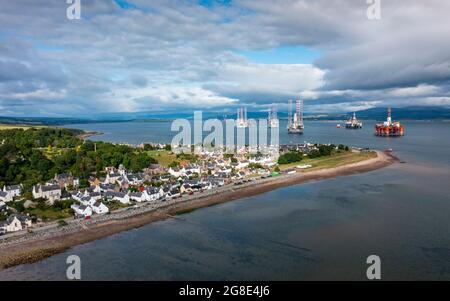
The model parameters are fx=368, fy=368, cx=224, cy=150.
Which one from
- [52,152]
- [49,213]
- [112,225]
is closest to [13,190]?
[49,213]

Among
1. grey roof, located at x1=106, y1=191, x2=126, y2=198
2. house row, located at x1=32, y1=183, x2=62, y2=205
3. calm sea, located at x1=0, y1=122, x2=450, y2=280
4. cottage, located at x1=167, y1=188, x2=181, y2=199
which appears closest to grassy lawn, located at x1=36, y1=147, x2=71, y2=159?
house row, located at x1=32, y1=183, x2=62, y2=205

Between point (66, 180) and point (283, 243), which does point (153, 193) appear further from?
point (283, 243)

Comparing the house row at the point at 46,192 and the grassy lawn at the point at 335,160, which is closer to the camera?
the house row at the point at 46,192

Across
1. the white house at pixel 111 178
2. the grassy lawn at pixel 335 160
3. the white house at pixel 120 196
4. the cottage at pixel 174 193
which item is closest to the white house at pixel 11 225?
the white house at pixel 120 196

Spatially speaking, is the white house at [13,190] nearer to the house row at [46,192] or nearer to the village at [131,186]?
the village at [131,186]
